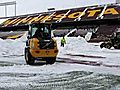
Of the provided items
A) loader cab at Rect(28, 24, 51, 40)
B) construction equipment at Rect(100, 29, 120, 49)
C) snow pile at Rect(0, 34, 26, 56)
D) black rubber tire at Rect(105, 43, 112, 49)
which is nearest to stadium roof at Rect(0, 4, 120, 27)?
construction equipment at Rect(100, 29, 120, 49)

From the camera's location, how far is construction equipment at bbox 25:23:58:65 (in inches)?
665

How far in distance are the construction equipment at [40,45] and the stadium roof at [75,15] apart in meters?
23.9

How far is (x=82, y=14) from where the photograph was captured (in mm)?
46281

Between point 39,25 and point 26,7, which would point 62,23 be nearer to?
point 26,7

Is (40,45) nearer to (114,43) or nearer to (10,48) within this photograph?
(10,48)

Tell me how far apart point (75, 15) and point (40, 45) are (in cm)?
3081

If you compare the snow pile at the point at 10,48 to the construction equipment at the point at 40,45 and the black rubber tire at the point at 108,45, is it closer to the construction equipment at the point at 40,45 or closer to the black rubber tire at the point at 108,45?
the construction equipment at the point at 40,45

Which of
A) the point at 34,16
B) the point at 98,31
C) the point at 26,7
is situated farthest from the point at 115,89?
the point at 26,7

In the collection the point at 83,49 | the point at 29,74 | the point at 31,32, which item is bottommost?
the point at 83,49

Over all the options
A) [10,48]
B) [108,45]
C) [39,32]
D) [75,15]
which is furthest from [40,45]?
[75,15]

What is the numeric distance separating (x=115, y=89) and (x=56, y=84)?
6.99 ft

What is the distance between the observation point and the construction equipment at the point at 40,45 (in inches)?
665

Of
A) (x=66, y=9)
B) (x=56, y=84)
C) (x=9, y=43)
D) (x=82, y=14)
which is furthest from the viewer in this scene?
(x=66, y=9)

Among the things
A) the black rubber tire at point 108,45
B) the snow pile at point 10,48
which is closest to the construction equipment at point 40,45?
the snow pile at point 10,48
